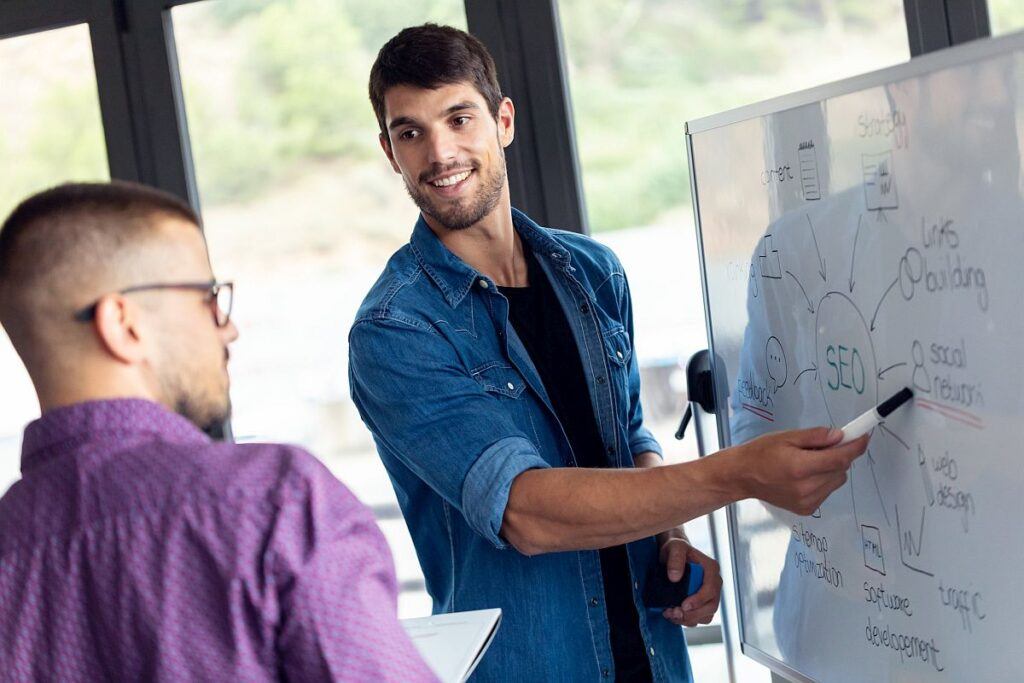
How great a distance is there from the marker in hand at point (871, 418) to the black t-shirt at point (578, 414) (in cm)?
50

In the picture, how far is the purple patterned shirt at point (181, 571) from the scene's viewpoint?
0.92 meters

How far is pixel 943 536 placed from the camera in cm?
143

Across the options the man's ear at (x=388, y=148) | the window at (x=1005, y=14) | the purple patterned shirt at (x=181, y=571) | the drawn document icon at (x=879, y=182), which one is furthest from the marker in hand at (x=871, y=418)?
the window at (x=1005, y=14)

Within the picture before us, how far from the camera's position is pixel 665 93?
9.01ft

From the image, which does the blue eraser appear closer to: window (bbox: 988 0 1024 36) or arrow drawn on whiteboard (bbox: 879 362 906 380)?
arrow drawn on whiteboard (bbox: 879 362 906 380)

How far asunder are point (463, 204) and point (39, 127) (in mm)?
1779

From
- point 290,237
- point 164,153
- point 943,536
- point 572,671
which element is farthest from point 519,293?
point 164,153

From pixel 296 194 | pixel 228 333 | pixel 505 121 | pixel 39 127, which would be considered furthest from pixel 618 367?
pixel 39 127

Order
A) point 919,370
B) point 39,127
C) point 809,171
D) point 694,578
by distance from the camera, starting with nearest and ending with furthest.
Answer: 1. point 919,370
2. point 809,171
3. point 694,578
4. point 39,127

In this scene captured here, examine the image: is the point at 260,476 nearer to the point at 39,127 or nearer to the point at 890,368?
the point at 890,368

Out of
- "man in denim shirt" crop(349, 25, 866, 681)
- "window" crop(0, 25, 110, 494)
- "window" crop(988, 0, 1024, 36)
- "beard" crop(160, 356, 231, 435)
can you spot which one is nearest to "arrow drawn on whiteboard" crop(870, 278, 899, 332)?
"man in denim shirt" crop(349, 25, 866, 681)

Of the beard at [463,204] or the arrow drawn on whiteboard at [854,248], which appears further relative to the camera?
the beard at [463,204]

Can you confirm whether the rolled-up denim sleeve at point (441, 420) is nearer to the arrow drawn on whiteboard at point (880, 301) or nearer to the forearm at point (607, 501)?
the forearm at point (607, 501)

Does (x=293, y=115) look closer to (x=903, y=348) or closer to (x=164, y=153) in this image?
(x=164, y=153)
